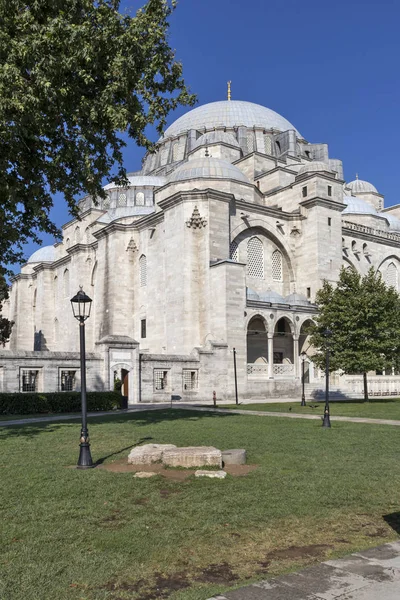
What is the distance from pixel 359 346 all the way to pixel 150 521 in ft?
86.6

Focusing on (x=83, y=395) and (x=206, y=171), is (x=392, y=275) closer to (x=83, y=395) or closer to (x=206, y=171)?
(x=206, y=171)

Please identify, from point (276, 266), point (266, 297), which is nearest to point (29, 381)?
point (266, 297)

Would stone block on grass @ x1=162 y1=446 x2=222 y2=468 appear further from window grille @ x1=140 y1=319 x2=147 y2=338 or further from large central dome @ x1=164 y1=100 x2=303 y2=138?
large central dome @ x1=164 y1=100 x2=303 y2=138

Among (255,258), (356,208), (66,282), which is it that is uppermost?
(356,208)

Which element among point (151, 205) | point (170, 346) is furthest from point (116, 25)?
point (151, 205)

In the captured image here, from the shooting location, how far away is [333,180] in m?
45.4

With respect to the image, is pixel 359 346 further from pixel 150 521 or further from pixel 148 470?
pixel 150 521

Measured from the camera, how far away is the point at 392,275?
5456 cm

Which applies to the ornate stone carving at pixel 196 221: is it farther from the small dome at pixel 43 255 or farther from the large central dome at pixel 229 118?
the small dome at pixel 43 255

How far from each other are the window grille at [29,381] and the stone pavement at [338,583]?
25.9 meters

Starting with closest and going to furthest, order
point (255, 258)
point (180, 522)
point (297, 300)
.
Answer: point (180, 522)
point (297, 300)
point (255, 258)

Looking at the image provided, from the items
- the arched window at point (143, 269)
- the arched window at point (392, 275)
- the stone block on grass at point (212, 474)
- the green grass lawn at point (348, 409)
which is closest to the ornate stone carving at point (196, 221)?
the arched window at point (143, 269)

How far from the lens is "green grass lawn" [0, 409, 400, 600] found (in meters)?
4.63

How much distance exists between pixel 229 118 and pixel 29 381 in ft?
140
